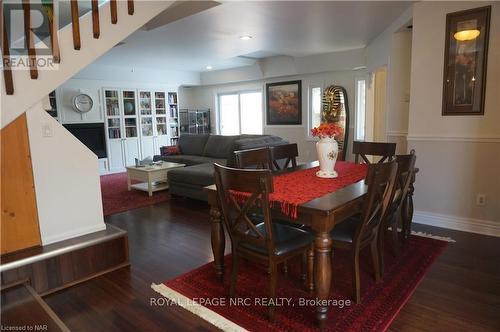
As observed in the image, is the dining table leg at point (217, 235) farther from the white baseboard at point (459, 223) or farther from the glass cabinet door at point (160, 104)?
the glass cabinet door at point (160, 104)

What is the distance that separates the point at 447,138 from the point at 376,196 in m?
1.80

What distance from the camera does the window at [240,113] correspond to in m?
8.46

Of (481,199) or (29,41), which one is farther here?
(481,199)

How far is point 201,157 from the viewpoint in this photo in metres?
6.10

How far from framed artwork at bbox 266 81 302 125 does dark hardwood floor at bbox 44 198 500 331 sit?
4468mm

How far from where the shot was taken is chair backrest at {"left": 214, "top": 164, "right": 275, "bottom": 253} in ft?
5.89

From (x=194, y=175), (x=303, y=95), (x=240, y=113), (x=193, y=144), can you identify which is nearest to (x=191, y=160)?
(x=193, y=144)

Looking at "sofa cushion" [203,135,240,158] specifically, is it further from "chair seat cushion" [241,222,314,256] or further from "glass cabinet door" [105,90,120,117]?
"chair seat cushion" [241,222,314,256]

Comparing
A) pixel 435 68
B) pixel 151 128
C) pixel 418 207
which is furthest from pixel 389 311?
pixel 151 128

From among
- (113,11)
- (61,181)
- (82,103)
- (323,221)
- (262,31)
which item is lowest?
(323,221)

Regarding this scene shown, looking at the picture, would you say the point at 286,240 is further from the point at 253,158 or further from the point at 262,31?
the point at 262,31

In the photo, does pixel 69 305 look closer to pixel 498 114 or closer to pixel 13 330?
pixel 13 330

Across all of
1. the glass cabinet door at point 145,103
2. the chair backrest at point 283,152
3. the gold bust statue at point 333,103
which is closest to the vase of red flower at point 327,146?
the chair backrest at point 283,152

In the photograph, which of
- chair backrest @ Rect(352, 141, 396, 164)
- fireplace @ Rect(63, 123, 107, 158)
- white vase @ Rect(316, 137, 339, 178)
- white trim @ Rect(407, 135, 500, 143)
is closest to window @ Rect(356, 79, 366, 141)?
white trim @ Rect(407, 135, 500, 143)
